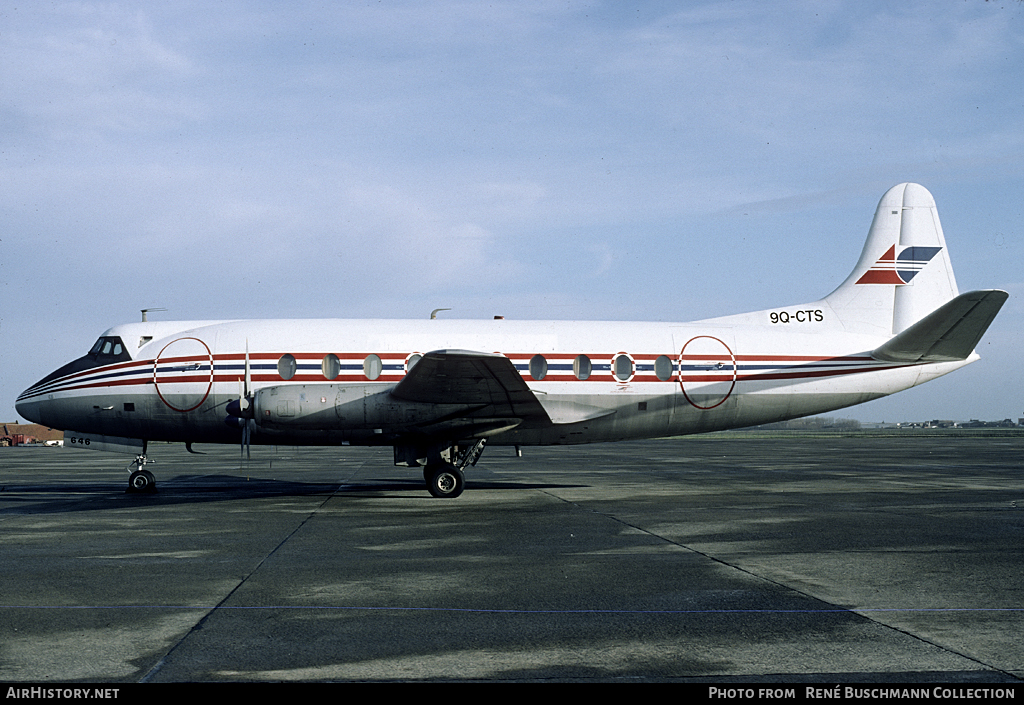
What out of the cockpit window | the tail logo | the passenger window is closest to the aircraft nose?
the cockpit window

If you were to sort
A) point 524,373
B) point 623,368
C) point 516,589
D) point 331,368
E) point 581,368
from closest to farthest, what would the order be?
point 516,589, point 331,368, point 524,373, point 581,368, point 623,368

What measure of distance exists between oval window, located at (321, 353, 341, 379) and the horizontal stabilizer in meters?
13.2

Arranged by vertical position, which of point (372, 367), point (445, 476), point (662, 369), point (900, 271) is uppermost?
point (900, 271)

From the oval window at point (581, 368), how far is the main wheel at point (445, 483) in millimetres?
→ 3656

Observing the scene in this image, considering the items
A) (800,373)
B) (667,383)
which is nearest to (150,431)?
(667,383)

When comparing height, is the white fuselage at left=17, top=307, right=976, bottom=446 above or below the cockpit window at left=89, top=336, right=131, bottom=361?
below

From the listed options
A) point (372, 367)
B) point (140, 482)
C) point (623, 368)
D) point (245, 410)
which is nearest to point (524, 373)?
point (623, 368)

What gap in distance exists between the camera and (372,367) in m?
18.2

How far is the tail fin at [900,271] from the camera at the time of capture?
68.7ft

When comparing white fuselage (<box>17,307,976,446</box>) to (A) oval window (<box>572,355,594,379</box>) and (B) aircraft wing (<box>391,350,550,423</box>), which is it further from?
(B) aircraft wing (<box>391,350,550,423</box>)

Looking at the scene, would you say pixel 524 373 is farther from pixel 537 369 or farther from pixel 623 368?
pixel 623 368

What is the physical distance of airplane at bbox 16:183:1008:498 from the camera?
1714 centimetres

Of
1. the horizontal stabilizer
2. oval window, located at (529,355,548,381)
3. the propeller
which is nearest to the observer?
the propeller

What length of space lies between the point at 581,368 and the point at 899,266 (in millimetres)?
9333
